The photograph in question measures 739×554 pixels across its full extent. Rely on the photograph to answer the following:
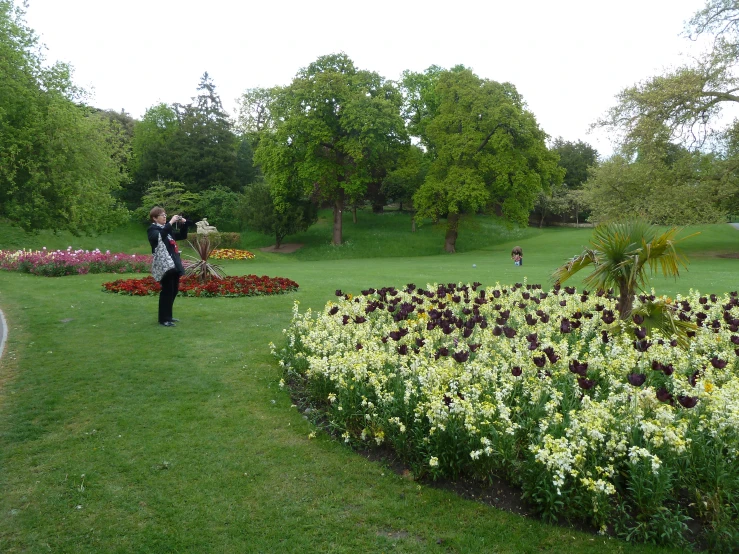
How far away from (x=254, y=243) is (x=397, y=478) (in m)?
35.7

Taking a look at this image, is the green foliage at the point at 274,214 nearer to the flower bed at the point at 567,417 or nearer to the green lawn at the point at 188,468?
the green lawn at the point at 188,468

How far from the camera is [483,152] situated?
110 feet

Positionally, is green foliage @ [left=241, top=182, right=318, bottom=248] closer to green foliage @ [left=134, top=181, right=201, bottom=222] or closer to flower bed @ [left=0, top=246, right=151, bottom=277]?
green foliage @ [left=134, top=181, right=201, bottom=222]

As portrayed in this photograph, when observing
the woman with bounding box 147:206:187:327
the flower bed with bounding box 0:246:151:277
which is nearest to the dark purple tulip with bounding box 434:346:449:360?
the woman with bounding box 147:206:187:327

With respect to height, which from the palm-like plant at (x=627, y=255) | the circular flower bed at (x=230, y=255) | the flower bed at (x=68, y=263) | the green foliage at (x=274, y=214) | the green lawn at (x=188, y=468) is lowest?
the green lawn at (x=188, y=468)

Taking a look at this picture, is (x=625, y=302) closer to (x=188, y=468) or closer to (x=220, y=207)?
(x=188, y=468)

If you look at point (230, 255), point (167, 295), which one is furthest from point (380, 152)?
point (167, 295)

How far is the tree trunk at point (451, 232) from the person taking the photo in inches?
1415

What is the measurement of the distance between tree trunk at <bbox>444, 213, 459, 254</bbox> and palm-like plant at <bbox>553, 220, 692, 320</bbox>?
95.5ft

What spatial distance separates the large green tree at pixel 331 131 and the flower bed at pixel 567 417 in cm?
2838

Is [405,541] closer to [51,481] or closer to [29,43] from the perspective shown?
[51,481]

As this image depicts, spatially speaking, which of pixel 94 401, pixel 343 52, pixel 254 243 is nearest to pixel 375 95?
pixel 343 52

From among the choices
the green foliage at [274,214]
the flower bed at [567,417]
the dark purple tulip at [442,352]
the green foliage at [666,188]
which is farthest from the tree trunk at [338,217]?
the dark purple tulip at [442,352]

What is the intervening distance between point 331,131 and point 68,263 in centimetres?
2027
